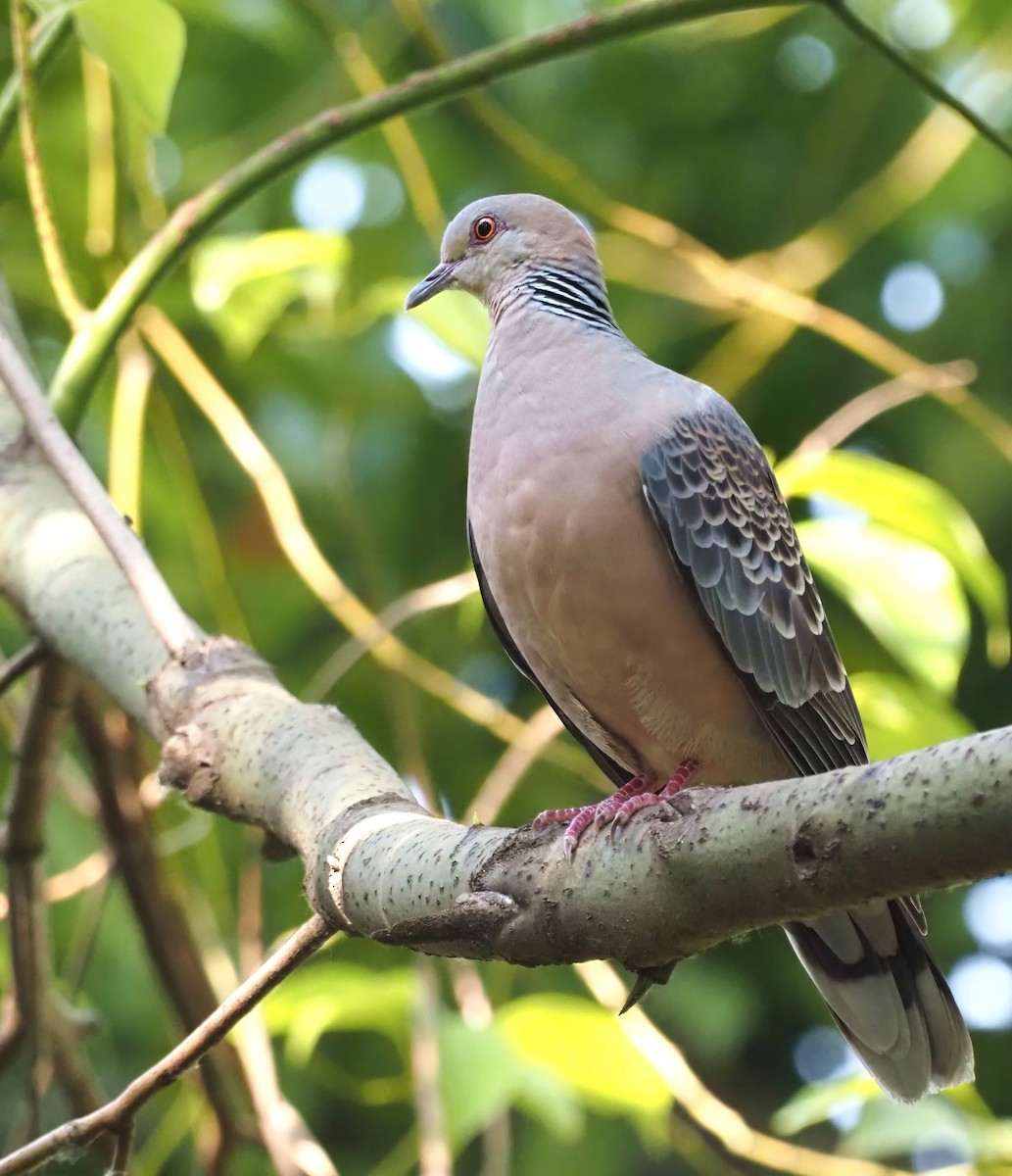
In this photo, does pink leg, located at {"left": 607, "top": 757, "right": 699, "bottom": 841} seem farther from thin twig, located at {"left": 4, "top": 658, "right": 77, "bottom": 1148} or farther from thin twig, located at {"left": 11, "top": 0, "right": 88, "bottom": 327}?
thin twig, located at {"left": 11, "top": 0, "right": 88, "bottom": 327}

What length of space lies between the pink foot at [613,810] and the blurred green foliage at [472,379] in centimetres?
37

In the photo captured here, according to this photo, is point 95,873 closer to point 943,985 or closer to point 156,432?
point 156,432

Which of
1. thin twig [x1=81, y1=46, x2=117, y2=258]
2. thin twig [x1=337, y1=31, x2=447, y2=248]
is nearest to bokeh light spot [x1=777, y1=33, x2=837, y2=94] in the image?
thin twig [x1=337, y1=31, x2=447, y2=248]

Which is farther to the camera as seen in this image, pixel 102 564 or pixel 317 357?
pixel 317 357

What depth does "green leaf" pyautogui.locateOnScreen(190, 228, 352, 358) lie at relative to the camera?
268 cm

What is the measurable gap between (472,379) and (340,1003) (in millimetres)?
2266

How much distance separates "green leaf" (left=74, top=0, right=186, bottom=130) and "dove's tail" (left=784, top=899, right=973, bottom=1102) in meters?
1.67

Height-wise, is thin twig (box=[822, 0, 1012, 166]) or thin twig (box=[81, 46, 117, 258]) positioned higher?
thin twig (box=[81, 46, 117, 258])

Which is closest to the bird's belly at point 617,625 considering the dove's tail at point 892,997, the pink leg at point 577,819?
the pink leg at point 577,819

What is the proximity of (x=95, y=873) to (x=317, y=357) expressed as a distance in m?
1.34

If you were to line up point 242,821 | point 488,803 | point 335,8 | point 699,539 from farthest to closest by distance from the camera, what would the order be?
point 335,8 → point 488,803 → point 699,539 → point 242,821

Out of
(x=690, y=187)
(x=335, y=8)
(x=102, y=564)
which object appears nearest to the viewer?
(x=102, y=564)

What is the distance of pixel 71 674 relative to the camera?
91.2 inches

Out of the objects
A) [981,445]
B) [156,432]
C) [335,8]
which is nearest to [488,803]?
[156,432]
